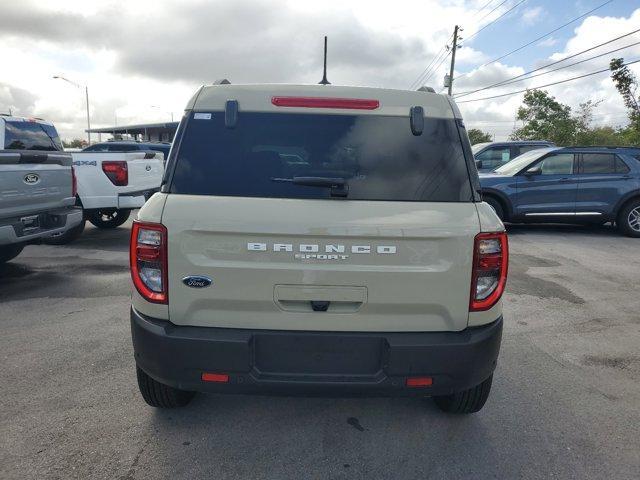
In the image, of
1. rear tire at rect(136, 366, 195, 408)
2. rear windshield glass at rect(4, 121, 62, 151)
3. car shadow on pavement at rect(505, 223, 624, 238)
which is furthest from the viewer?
car shadow on pavement at rect(505, 223, 624, 238)

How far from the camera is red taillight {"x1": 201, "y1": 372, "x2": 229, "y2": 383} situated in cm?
234

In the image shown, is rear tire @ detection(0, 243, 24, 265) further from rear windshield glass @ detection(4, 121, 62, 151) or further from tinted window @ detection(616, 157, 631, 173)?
tinted window @ detection(616, 157, 631, 173)

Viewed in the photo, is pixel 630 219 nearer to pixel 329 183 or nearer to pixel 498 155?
pixel 498 155

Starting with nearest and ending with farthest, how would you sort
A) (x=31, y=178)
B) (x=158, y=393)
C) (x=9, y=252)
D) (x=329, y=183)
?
(x=329, y=183) < (x=158, y=393) < (x=31, y=178) < (x=9, y=252)

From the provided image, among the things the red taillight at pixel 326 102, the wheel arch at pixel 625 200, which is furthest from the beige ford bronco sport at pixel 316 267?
the wheel arch at pixel 625 200

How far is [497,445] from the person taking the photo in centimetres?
273

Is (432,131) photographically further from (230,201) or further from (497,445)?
(497,445)

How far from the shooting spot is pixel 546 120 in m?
39.3

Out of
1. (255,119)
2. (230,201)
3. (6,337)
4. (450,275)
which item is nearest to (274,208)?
(230,201)

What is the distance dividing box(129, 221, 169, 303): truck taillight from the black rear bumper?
0.16 m

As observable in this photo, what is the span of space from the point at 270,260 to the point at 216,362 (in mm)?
572

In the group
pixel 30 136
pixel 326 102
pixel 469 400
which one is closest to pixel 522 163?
pixel 469 400

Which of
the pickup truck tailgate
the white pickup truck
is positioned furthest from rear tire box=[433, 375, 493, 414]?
the white pickup truck

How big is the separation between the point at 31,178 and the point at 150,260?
14.4 feet
